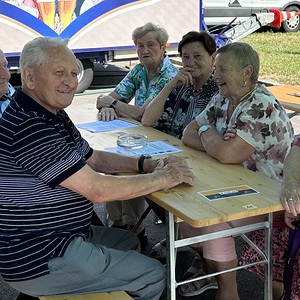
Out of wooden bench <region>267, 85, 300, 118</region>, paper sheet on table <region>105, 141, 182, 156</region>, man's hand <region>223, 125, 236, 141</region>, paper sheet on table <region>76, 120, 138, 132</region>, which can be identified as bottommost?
wooden bench <region>267, 85, 300, 118</region>

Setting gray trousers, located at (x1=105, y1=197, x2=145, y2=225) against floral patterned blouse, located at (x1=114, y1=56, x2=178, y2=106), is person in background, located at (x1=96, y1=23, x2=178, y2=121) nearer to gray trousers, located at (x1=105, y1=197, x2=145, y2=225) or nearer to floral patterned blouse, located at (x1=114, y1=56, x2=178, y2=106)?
floral patterned blouse, located at (x1=114, y1=56, x2=178, y2=106)

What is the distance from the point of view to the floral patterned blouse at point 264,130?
2473 millimetres

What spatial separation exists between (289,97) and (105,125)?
196 cm

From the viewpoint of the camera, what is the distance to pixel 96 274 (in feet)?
6.94

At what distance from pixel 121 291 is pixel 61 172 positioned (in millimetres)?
535

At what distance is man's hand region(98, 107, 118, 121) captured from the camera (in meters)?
3.63

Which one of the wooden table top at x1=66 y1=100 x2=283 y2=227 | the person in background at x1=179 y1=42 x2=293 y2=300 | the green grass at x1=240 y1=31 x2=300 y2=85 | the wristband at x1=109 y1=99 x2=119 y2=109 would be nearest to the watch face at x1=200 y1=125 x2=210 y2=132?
the person in background at x1=179 y1=42 x2=293 y2=300

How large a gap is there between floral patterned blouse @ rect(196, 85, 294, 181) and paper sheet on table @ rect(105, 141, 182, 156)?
1.20 feet

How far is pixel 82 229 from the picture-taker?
7.24ft

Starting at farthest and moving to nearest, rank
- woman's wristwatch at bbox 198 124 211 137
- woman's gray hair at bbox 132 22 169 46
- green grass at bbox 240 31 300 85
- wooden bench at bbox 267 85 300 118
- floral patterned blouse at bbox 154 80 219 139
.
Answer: green grass at bbox 240 31 300 85 < wooden bench at bbox 267 85 300 118 < woman's gray hair at bbox 132 22 169 46 < floral patterned blouse at bbox 154 80 219 139 < woman's wristwatch at bbox 198 124 211 137

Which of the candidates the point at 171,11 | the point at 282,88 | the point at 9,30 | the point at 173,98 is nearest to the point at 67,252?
the point at 173,98

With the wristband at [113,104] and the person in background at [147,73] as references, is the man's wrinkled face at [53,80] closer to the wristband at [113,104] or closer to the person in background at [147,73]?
the person in background at [147,73]

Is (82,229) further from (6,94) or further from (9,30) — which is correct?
(9,30)

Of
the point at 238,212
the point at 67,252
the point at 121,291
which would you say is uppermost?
the point at 238,212
